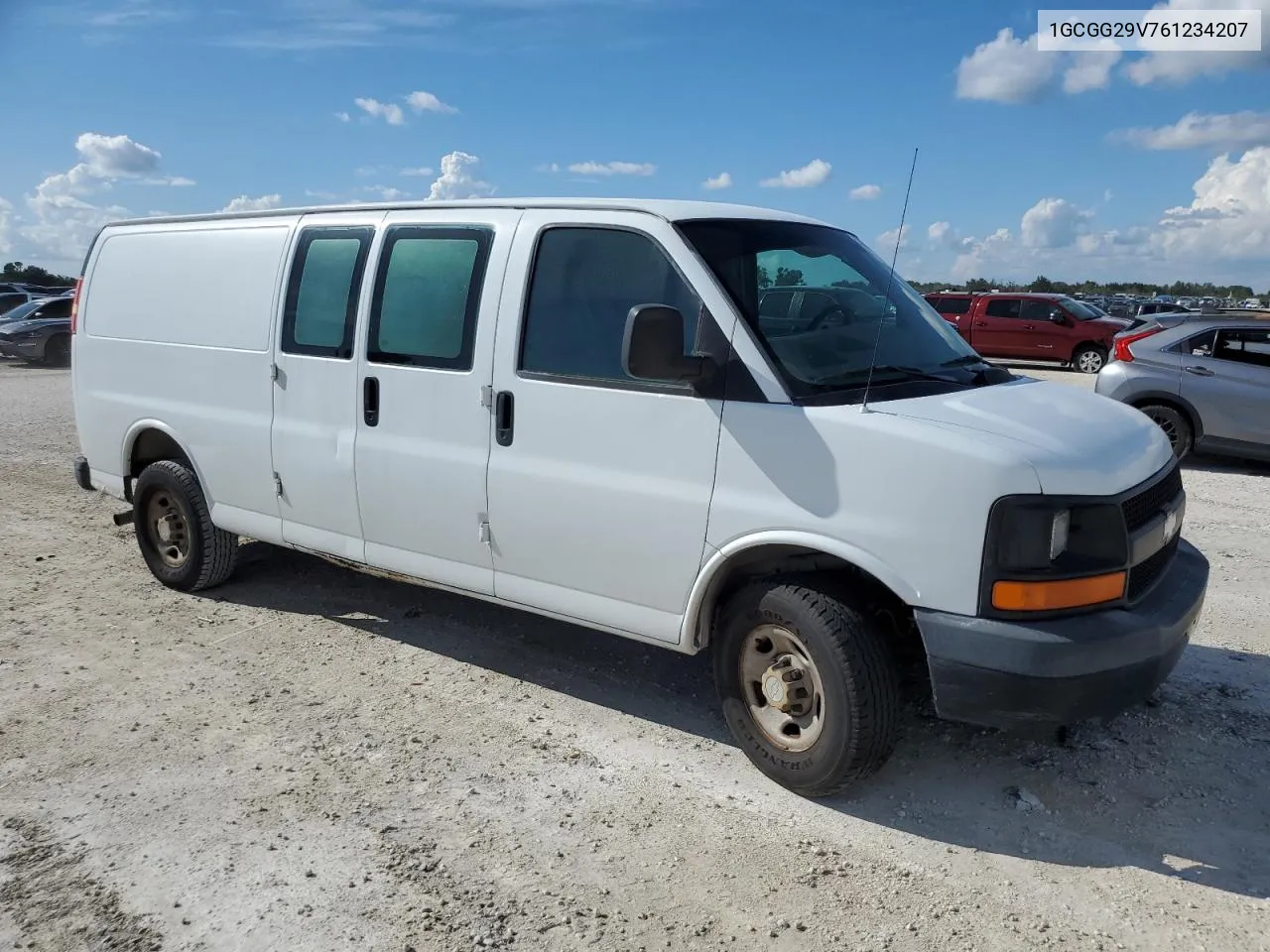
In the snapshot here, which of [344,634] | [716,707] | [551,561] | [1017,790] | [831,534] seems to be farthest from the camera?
[344,634]

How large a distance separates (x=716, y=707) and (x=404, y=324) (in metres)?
2.31

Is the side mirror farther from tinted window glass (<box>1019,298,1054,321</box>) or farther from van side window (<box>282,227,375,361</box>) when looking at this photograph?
tinted window glass (<box>1019,298,1054,321</box>)

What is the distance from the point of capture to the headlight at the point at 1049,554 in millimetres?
3256

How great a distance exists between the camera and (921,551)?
132 inches

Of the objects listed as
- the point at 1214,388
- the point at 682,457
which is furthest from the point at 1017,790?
the point at 1214,388

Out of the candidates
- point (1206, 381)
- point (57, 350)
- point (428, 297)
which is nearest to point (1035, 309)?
point (1206, 381)

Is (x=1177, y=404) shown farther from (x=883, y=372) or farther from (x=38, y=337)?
(x=38, y=337)

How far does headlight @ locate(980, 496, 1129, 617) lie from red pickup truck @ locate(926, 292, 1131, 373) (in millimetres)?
18751

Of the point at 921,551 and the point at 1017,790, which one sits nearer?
the point at 921,551

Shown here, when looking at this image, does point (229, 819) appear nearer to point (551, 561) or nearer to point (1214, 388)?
point (551, 561)

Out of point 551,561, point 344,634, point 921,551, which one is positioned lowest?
point 344,634

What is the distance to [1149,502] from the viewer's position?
3.68 meters

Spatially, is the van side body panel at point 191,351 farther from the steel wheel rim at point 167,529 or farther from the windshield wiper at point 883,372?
the windshield wiper at point 883,372

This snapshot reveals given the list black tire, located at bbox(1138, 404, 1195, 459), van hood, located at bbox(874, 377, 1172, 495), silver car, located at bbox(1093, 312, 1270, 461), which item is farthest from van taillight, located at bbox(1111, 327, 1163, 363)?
van hood, located at bbox(874, 377, 1172, 495)
